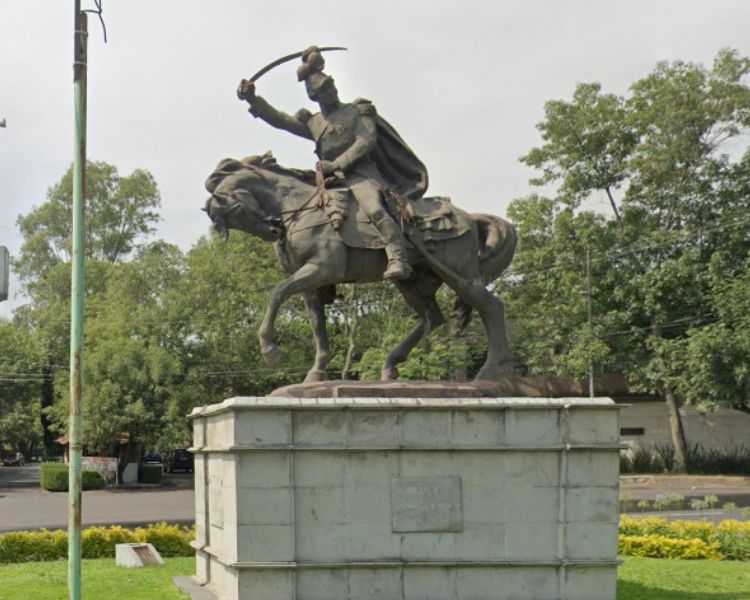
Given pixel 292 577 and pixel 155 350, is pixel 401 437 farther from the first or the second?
pixel 155 350

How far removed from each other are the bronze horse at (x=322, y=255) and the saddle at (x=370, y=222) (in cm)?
3

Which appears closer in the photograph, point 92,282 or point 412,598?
Answer: point 412,598

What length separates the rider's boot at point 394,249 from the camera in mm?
10398

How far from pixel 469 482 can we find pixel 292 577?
1.88m

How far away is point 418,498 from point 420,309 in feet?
9.30

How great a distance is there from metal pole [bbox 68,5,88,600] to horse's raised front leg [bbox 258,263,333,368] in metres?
2.48

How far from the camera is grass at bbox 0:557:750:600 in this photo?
10.8 meters

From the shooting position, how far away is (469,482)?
9539mm

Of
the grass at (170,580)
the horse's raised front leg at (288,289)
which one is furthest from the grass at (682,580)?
the horse's raised front leg at (288,289)

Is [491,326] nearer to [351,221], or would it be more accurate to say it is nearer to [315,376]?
[351,221]

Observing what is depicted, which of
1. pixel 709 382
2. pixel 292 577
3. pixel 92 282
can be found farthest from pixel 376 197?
pixel 92 282

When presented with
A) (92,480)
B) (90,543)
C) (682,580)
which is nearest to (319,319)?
(682,580)


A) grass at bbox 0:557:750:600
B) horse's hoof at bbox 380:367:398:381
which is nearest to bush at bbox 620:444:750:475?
grass at bbox 0:557:750:600

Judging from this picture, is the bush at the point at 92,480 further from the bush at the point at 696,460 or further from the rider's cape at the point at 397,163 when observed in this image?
the rider's cape at the point at 397,163
